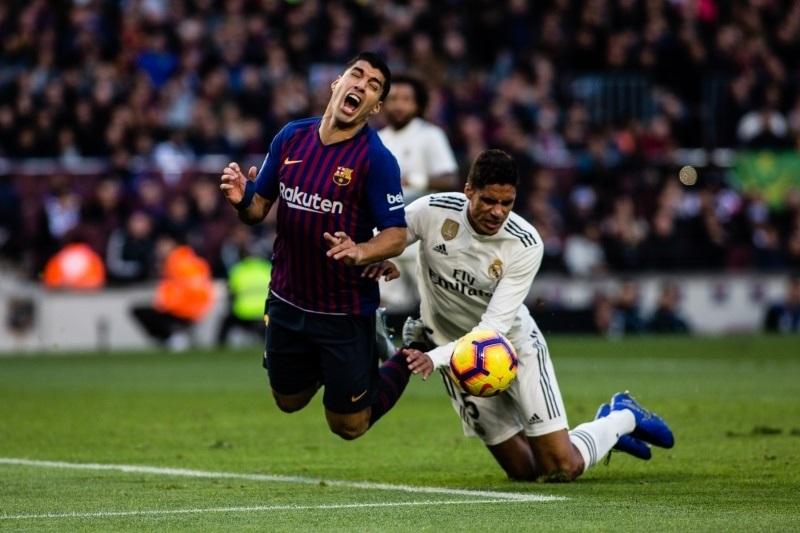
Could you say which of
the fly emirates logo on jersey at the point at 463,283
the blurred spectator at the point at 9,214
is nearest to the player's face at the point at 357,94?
the fly emirates logo on jersey at the point at 463,283

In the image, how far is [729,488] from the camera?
812cm

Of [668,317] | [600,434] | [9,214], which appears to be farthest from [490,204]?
[668,317]

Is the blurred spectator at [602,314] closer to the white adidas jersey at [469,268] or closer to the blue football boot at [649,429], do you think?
the blue football boot at [649,429]

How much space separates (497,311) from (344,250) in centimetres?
100

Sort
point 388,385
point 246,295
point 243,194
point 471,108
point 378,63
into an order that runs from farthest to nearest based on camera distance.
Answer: point 471,108 → point 246,295 → point 388,385 → point 378,63 → point 243,194

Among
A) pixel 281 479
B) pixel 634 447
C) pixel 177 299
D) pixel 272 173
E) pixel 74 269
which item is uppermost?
pixel 272 173

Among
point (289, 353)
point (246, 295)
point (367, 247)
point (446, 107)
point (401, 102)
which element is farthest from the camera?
point (446, 107)

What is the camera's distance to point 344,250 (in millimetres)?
7559

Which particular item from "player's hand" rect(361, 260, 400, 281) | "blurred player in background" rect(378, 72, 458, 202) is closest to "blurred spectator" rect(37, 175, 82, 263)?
"blurred player in background" rect(378, 72, 458, 202)

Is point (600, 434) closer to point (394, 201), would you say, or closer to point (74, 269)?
point (394, 201)

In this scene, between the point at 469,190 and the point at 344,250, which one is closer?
the point at 344,250

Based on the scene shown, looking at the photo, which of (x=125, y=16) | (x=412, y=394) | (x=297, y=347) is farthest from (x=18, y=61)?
(x=297, y=347)

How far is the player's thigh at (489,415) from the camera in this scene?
8.70 metres

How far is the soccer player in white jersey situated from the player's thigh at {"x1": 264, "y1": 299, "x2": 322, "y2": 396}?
1.62ft
